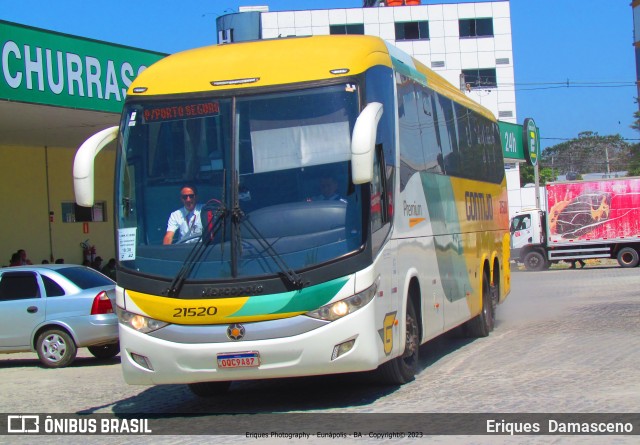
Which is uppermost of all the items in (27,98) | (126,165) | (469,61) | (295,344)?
(469,61)

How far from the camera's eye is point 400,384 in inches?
401

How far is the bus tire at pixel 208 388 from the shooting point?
10.4m

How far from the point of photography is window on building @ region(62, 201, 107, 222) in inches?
1007

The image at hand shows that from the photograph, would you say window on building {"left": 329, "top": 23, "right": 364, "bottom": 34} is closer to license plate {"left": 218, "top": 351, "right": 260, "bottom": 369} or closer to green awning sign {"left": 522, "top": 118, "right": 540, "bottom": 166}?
green awning sign {"left": 522, "top": 118, "right": 540, "bottom": 166}

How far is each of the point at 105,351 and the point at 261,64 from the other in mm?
7890

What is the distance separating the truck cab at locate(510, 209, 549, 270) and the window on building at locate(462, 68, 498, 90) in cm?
2572

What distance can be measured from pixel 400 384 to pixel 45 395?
4.46 m

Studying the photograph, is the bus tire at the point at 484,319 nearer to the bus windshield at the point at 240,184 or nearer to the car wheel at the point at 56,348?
the car wheel at the point at 56,348

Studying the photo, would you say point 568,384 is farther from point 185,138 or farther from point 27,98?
point 27,98

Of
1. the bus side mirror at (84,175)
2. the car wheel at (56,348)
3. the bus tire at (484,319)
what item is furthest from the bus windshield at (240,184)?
the bus tire at (484,319)

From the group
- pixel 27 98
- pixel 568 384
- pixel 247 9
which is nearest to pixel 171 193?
pixel 568 384

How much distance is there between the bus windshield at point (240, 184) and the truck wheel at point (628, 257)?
97.5 ft

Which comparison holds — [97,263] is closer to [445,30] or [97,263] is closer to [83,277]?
[83,277]

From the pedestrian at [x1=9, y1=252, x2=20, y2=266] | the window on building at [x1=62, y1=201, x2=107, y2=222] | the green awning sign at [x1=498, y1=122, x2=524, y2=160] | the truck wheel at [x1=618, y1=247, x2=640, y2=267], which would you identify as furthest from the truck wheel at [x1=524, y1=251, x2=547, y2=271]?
the pedestrian at [x1=9, y1=252, x2=20, y2=266]
